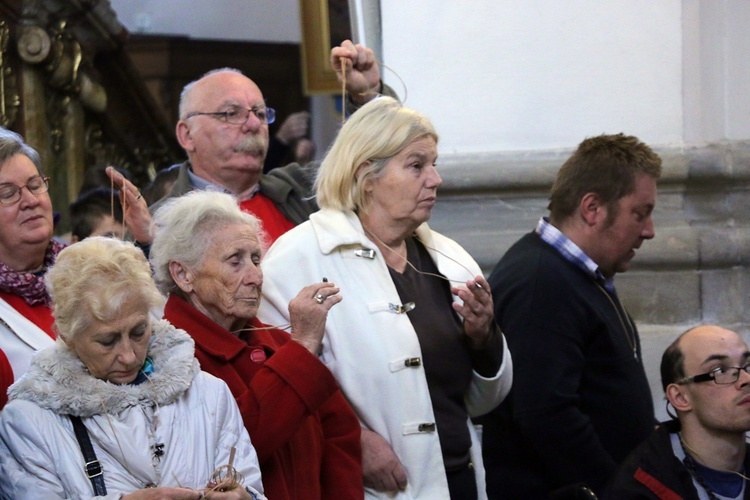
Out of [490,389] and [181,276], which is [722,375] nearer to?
[490,389]

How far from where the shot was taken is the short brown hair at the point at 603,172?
388 centimetres

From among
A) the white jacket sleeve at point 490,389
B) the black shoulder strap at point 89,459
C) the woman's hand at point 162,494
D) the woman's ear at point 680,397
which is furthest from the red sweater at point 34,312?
the woman's ear at point 680,397

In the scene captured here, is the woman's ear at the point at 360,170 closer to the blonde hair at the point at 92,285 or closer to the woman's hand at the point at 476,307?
the woman's hand at the point at 476,307

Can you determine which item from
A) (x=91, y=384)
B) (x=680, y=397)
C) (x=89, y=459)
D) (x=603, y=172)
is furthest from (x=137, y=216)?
(x=680, y=397)

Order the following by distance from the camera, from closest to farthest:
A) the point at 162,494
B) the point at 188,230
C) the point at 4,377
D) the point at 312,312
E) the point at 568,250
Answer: the point at 162,494 < the point at 4,377 < the point at 312,312 < the point at 188,230 < the point at 568,250

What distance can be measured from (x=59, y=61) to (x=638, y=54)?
131 inches

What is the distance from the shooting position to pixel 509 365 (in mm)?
3500

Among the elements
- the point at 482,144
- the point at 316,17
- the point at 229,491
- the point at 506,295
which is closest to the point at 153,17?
the point at 316,17

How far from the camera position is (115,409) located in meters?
2.67

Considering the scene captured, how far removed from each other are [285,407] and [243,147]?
4.16 ft

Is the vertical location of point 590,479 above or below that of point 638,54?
below

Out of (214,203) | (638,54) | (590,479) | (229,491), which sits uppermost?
(638,54)

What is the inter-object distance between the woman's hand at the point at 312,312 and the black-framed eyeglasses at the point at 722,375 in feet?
3.74

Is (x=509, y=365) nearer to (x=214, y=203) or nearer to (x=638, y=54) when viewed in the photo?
(x=214, y=203)
